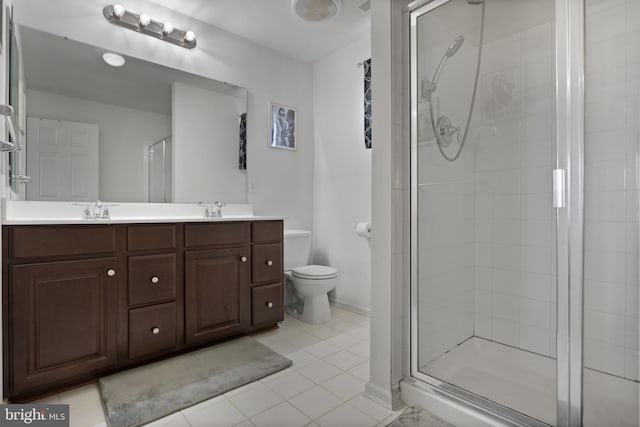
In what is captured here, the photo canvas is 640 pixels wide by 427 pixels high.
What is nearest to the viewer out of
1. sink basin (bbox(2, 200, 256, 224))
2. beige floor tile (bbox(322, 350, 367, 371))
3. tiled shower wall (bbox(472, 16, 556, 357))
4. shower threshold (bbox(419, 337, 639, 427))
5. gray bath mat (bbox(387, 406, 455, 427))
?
shower threshold (bbox(419, 337, 639, 427))

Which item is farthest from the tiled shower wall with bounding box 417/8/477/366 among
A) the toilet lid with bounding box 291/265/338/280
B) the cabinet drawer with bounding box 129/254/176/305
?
the cabinet drawer with bounding box 129/254/176/305

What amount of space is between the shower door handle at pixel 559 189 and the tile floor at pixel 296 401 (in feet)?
3.75

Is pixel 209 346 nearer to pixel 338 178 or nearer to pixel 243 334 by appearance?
pixel 243 334

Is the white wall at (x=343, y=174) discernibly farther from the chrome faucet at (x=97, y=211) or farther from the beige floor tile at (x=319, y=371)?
the chrome faucet at (x=97, y=211)

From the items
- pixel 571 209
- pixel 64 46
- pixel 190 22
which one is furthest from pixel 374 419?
pixel 190 22

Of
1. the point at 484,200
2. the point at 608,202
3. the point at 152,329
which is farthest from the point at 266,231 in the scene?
the point at 608,202

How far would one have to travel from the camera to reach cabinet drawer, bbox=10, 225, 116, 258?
1582 millimetres

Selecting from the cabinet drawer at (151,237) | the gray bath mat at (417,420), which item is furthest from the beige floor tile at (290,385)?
the cabinet drawer at (151,237)

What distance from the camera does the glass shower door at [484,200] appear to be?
62.5 inches

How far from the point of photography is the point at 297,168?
3391 millimetres

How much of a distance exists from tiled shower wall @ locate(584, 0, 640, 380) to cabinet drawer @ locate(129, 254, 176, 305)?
81.0 inches

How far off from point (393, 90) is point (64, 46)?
211 cm

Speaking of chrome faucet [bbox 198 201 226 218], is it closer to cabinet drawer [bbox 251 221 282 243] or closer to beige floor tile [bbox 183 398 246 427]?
cabinet drawer [bbox 251 221 282 243]

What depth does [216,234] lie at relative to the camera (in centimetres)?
227
